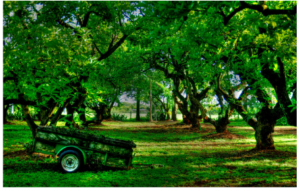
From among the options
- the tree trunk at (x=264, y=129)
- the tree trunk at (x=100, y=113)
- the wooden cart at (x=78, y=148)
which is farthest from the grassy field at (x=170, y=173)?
the tree trunk at (x=100, y=113)

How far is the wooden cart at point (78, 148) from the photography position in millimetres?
7605

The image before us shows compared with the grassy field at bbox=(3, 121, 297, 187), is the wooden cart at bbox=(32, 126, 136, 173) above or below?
above

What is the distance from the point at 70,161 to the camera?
7688 mm

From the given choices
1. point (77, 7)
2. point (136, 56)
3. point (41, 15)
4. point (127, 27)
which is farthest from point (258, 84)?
point (136, 56)

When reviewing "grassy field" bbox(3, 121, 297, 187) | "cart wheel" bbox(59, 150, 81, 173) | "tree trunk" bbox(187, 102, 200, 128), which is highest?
"tree trunk" bbox(187, 102, 200, 128)

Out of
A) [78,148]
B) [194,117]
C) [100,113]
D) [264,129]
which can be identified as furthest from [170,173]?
[100,113]

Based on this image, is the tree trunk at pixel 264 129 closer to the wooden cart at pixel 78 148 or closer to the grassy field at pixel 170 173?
the grassy field at pixel 170 173

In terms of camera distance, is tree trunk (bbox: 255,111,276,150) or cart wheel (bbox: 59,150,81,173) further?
tree trunk (bbox: 255,111,276,150)

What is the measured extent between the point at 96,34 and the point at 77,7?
2.54 m

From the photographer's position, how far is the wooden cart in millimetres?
7605

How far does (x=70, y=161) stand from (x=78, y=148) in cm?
52

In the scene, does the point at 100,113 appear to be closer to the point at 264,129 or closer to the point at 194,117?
the point at 194,117

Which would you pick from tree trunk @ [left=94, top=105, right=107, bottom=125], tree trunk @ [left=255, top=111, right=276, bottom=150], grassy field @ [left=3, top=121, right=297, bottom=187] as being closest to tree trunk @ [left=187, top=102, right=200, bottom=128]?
tree trunk @ [left=94, top=105, right=107, bottom=125]

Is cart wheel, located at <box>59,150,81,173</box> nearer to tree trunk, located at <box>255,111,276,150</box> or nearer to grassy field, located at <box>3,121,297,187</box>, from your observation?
grassy field, located at <box>3,121,297,187</box>
